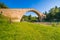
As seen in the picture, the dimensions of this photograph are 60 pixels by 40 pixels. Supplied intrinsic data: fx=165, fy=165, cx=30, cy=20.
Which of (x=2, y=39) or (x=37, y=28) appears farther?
(x=37, y=28)

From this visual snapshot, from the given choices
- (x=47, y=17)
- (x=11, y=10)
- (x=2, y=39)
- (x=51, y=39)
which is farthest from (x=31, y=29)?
(x=47, y=17)

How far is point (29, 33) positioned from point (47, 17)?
89.9 feet

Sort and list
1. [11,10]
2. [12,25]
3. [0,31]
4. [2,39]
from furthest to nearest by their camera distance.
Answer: [11,10] → [12,25] → [0,31] → [2,39]

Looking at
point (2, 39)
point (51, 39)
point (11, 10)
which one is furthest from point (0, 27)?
point (11, 10)

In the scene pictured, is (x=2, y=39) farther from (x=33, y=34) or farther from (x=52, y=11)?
(x=52, y=11)

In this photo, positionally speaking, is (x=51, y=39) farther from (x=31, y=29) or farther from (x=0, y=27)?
(x=0, y=27)

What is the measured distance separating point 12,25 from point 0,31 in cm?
148

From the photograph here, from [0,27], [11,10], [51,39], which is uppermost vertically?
[11,10]

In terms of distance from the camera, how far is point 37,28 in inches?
550

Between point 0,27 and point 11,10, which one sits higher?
point 11,10

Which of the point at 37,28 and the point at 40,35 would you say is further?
the point at 37,28

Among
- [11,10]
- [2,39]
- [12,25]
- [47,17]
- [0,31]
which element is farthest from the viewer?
[47,17]

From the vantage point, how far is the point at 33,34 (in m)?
12.3

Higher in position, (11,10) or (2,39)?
(11,10)
